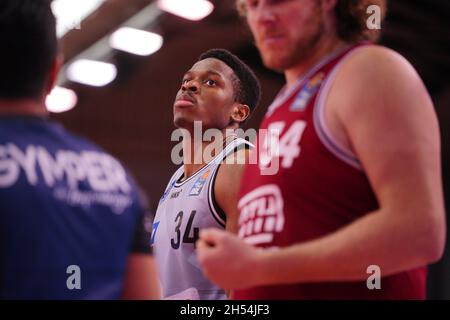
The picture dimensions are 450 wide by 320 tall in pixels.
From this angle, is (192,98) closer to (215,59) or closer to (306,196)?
(215,59)

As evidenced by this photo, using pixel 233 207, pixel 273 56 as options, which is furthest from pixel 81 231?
pixel 233 207

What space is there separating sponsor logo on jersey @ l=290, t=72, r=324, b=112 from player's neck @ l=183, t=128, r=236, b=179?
145 centimetres

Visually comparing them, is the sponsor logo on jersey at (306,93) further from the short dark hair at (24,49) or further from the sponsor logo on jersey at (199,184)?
the sponsor logo on jersey at (199,184)

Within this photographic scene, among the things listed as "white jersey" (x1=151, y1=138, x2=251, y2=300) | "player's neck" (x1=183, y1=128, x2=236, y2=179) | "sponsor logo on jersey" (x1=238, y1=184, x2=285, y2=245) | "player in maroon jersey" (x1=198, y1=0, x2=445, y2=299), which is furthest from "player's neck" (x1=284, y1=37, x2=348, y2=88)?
"player's neck" (x1=183, y1=128, x2=236, y2=179)

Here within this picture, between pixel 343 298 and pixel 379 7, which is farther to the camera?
pixel 379 7

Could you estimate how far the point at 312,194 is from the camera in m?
2.14

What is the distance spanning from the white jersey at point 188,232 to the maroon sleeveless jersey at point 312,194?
43.9 inches

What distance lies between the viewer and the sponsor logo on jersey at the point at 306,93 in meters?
2.23

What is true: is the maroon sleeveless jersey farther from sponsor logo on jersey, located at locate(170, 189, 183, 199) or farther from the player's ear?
the player's ear

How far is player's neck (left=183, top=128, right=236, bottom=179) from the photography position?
3.73 metres

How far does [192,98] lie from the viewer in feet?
11.8

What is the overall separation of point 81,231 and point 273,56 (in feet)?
2.60

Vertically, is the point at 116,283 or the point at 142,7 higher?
the point at 142,7

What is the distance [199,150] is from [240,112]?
0.27 m
